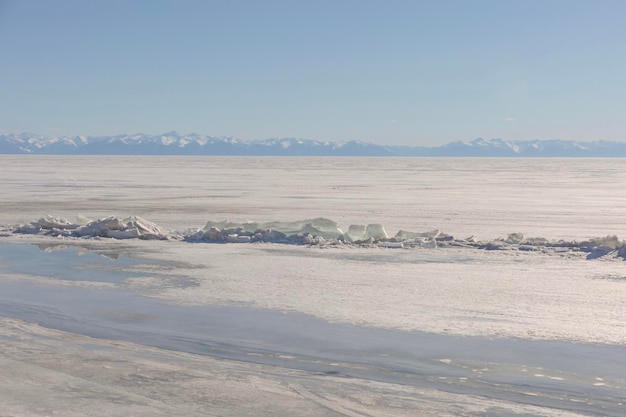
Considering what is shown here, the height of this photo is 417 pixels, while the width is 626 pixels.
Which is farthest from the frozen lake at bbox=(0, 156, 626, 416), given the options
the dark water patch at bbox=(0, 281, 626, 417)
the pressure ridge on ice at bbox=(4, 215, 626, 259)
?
the pressure ridge on ice at bbox=(4, 215, 626, 259)

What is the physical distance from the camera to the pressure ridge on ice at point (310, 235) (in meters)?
15.5

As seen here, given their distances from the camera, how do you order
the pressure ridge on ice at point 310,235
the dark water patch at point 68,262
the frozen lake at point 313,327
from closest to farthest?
the frozen lake at point 313,327 < the dark water patch at point 68,262 < the pressure ridge on ice at point 310,235

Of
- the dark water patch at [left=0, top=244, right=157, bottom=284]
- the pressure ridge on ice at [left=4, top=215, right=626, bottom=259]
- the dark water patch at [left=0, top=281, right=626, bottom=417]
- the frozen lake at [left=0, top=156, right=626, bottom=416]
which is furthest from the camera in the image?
the pressure ridge on ice at [left=4, top=215, right=626, bottom=259]

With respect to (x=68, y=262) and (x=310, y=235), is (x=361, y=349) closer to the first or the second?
(x=68, y=262)

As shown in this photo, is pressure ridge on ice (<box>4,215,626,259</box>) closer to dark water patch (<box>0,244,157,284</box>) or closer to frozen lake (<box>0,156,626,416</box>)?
frozen lake (<box>0,156,626,416</box>)

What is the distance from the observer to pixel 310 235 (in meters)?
16.8

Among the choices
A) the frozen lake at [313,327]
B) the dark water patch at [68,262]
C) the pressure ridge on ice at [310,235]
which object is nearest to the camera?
the frozen lake at [313,327]

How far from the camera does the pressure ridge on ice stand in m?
15.5

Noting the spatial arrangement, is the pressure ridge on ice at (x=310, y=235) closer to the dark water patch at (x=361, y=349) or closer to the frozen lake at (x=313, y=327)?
the frozen lake at (x=313, y=327)

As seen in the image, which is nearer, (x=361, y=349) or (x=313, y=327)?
(x=361, y=349)

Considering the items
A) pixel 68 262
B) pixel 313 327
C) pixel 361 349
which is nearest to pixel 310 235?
pixel 68 262

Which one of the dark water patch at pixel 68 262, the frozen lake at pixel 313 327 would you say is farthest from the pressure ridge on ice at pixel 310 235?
the dark water patch at pixel 68 262

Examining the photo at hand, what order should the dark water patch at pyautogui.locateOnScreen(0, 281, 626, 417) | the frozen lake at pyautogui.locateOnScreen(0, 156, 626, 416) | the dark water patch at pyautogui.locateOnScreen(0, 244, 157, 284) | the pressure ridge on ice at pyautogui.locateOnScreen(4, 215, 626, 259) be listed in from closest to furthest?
the frozen lake at pyautogui.locateOnScreen(0, 156, 626, 416), the dark water patch at pyautogui.locateOnScreen(0, 281, 626, 417), the dark water patch at pyautogui.locateOnScreen(0, 244, 157, 284), the pressure ridge on ice at pyautogui.locateOnScreen(4, 215, 626, 259)

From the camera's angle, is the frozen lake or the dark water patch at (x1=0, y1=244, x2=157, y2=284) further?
the dark water patch at (x1=0, y1=244, x2=157, y2=284)
